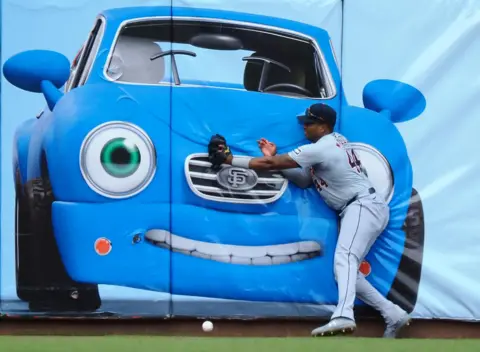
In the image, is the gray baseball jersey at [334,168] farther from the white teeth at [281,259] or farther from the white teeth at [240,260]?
the white teeth at [240,260]

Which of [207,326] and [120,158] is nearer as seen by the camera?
[120,158]

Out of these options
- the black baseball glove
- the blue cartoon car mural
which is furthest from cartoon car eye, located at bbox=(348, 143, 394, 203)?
the black baseball glove

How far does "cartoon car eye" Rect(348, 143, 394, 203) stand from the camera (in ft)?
19.1

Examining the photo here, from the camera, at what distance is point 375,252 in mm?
5824

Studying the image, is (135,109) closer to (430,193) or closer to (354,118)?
(354,118)

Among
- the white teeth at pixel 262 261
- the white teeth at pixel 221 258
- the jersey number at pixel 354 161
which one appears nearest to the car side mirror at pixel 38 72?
the white teeth at pixel 221 258

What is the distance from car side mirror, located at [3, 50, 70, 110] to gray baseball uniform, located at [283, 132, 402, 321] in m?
1.66

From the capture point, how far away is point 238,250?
18.6 ft

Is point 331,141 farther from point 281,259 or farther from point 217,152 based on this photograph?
point 281,259

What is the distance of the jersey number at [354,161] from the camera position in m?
5.63

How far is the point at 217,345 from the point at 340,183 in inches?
67.0

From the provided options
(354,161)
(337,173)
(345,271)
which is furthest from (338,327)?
(354,161)

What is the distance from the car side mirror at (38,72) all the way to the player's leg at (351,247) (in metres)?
2.13

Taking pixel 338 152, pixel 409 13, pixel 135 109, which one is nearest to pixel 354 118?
pixel 338 152
